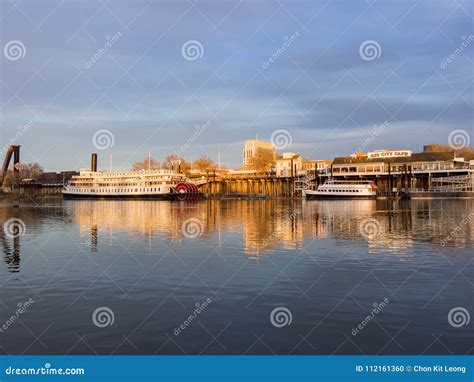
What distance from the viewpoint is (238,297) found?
12.1 m

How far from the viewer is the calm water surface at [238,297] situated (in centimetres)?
894

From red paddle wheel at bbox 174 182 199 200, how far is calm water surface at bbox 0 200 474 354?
278ft

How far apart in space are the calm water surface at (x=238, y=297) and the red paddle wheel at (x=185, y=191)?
8461 cm

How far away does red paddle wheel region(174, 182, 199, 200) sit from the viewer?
352 ft

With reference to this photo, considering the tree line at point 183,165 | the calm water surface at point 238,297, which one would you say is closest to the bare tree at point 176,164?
the tree line at point 183,165

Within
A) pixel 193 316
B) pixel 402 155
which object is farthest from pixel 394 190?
pixel 193 316

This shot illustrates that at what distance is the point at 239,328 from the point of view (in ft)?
31.8

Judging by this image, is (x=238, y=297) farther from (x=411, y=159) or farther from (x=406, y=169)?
(x=411, y=159)

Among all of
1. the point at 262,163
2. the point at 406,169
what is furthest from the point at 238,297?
the point at 262,163

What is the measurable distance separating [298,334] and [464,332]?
3.21 meters

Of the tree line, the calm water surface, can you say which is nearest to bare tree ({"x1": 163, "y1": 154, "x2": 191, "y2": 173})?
the tree line

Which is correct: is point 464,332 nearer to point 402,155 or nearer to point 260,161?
point 402,155

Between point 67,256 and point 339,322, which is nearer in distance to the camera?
point 339,322

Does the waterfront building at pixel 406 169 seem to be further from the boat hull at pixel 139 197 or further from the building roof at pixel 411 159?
the boat hull at pixel 139 197
